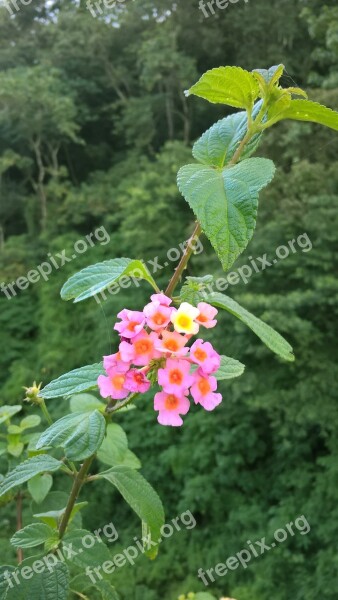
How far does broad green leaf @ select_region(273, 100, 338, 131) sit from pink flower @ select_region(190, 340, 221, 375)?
21 centimetres

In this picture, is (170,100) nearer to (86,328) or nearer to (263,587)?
(86,328)

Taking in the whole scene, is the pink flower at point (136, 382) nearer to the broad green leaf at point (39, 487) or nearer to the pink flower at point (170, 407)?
the pink flower at point (170, 407)

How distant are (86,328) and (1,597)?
5.24 meters

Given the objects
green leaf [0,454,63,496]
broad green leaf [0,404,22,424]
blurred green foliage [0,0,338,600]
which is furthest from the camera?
blurred green foliage [0,0,338,600]

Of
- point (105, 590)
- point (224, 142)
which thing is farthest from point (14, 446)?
point (224, 142)

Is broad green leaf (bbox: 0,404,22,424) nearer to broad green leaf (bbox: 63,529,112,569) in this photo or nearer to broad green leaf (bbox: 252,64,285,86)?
broad green leaf (bbox: 63,529,112,569)

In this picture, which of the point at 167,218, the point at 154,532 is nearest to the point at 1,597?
the point at 154,532

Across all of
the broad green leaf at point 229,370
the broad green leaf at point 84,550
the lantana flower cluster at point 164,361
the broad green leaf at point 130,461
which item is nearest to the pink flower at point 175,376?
the lantana flower cluster at point 164,361

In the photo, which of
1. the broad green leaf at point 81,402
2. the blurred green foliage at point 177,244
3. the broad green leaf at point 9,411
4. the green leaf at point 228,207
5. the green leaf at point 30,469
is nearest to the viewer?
the green leaf at point 228,207

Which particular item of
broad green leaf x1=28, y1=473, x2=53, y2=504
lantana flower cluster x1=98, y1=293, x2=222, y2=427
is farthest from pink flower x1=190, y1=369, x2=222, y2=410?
broad green leaf x1=28, y1=473, x2=53, y2=504

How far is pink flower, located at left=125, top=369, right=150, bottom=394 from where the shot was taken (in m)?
0.45

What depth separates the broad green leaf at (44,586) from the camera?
1.69ft

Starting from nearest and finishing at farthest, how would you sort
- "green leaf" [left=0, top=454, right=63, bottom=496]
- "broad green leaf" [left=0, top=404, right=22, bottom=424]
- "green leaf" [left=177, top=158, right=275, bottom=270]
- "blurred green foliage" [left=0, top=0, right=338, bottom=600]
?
"green leaf" [left=177, top=158, right=275, bottom=270], "green leaf" [left=0, top=454, right=63, bottom=496], "broad green leaf" [left=0, top=404, right=22, bottom=424], "blurred green foliage" [left=0, top=0, right=338, bottom=600]

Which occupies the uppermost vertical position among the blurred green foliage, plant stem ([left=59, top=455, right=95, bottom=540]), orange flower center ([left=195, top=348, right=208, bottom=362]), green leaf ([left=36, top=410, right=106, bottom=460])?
orange flower center ([left=195, top=348, right=208, bottom=362])
